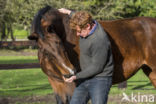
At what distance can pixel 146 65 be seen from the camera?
5031 millimetres

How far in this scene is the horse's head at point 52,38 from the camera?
12.0 ft

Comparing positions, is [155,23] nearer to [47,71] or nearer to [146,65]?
[146,65]

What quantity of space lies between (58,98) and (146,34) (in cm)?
181

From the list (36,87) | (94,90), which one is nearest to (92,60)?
(94,90)

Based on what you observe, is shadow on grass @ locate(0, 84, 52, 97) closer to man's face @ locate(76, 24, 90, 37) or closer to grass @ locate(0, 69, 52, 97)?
grass @ locate(0, 69, 52, 97)

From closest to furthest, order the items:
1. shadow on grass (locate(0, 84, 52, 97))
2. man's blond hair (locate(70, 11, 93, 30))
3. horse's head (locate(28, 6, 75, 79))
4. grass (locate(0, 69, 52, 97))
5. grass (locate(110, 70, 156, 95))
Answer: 1. man's blond hair (locate(70, 11, 93, 30))
2. horse's head (locate(28, 6, 75, 79))
3. shadow on grass (locate(0, 84, 52, 97))
4. grass (locate(110, 70, 156, 95))
5. grass (locate(0, 69, 52, 97))

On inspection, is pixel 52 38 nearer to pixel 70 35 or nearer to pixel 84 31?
pixel 70 35

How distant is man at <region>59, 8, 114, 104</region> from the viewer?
3.23 m

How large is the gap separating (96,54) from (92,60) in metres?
0.10

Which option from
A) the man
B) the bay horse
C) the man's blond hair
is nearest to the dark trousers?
the man

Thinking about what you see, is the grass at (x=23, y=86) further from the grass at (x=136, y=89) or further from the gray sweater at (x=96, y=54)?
the gray sweater at (x=96, y=54)

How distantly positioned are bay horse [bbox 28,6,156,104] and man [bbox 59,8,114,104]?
0.64 ft

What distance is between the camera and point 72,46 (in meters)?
4.30

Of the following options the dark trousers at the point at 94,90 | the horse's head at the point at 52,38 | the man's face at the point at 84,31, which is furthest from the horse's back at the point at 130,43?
the man's face at the point at 84,31
